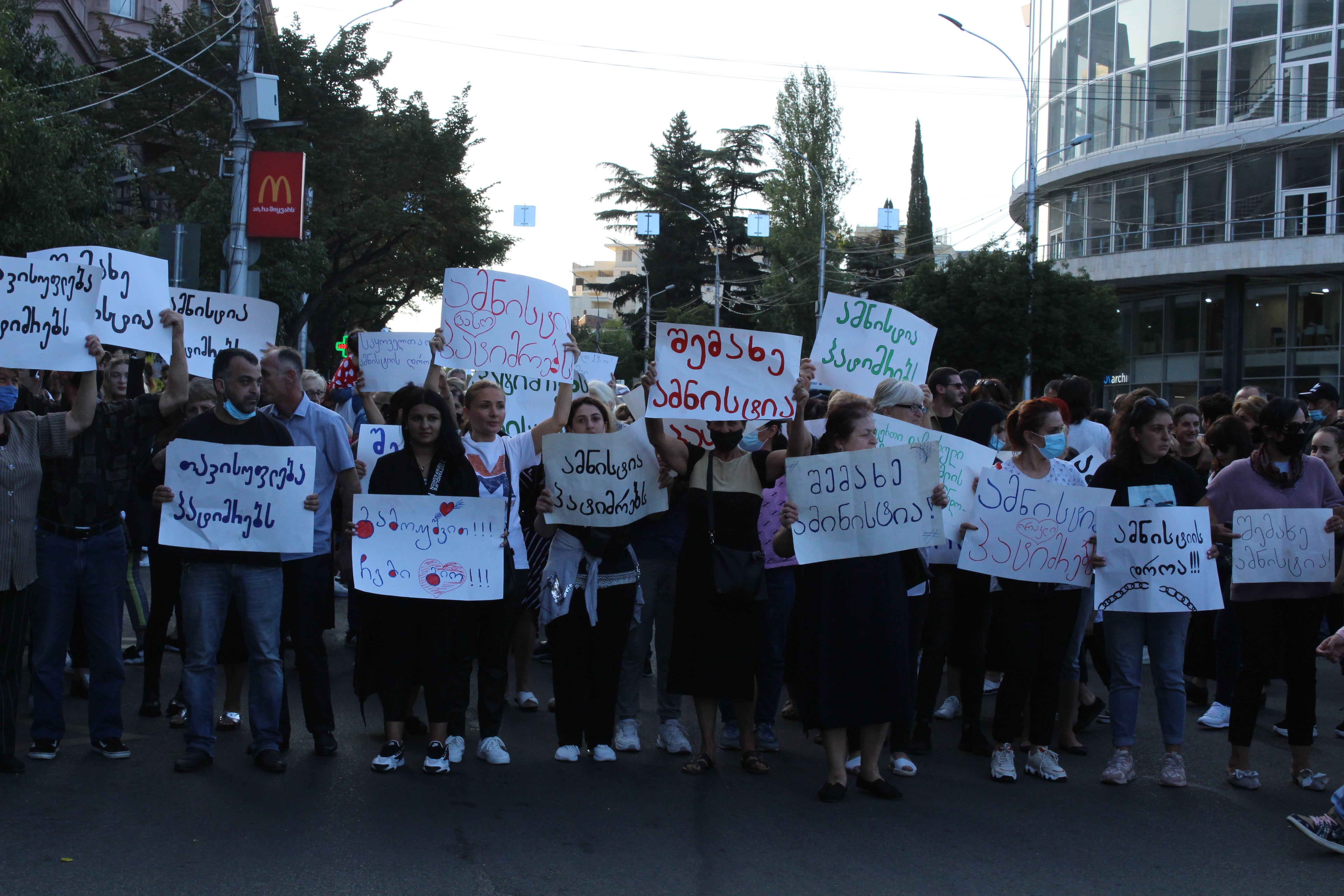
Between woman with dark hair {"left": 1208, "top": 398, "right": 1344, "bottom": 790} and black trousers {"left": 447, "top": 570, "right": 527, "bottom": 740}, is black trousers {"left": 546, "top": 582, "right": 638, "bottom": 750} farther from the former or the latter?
woman with dark hair {"left": 1208, "top": 398, "right": 1344, "bottom": 790}

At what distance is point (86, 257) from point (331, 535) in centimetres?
187

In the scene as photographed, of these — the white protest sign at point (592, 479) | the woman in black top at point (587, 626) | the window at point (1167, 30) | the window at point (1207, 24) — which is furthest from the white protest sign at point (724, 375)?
the window at point (1167, 30)

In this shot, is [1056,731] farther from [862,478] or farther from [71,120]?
[71,120]

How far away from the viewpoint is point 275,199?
1922 cm

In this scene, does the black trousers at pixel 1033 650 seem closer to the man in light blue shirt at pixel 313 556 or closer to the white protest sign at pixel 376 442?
the man in light blue shirt at pixel 313 556

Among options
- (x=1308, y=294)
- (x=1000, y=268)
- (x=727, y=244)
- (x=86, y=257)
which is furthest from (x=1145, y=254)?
(x=86, y=257)

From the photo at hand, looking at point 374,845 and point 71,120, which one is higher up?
point 71,120

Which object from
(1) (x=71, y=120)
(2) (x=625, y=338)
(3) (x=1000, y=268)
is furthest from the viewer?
(2) (x=625, y=338)

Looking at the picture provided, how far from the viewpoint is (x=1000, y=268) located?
29.5 meters

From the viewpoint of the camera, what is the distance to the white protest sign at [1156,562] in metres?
6.09

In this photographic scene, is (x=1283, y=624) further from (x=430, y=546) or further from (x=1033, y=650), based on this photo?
(x=430, y=546)

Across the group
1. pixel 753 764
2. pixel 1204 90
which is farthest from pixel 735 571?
pixel 1204 90

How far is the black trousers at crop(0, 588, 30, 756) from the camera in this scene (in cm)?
567

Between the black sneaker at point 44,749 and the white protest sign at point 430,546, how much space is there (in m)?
1.69
